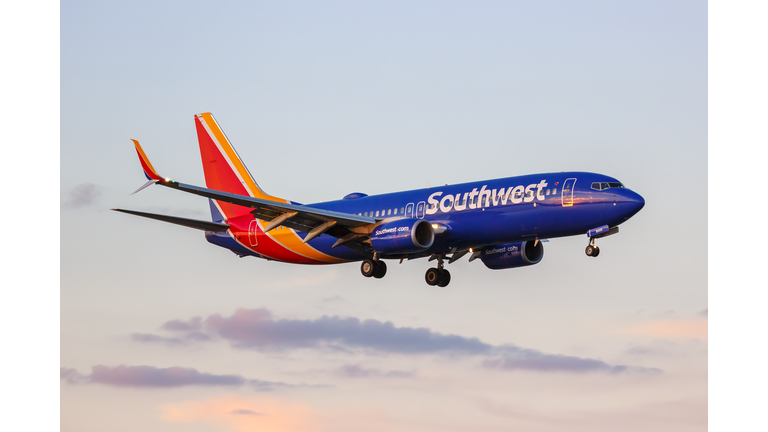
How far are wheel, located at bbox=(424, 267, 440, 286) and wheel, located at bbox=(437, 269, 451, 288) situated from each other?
0.20m

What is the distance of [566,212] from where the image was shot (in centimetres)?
4706

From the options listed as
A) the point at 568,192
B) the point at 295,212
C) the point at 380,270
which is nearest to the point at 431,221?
the point at 380,270

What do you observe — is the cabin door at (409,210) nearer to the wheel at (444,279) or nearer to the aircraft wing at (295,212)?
the aircraft wing at (295,212)

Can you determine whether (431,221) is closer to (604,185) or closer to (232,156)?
(604,185)

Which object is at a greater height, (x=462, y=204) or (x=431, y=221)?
(x=462, y=204)

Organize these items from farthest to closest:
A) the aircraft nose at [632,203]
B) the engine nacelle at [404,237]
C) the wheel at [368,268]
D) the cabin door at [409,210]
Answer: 1. the wheel at [368,268]
2. the cabin door at [409,210]
3. the engine nacelle at [404,237]
4. the aircraft nose at [632,203]

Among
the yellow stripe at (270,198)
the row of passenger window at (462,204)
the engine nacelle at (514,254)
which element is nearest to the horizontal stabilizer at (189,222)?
the yellow stripe at (270,198)

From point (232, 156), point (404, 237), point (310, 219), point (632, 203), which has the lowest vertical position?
point (404, 237)

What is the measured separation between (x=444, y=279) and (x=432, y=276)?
0.72 meters

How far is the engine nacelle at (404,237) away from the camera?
49.5 meters

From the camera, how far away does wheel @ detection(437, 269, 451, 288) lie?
56031 mm

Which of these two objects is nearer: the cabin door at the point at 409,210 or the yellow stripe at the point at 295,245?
the cabin door at the point at 409,210

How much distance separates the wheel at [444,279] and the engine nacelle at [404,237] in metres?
5.99

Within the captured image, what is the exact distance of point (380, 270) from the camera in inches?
2115
